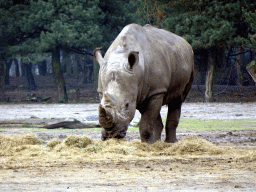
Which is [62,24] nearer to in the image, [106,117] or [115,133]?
[115,133]

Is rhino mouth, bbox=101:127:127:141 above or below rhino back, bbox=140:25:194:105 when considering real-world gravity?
below

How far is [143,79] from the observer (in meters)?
7.88

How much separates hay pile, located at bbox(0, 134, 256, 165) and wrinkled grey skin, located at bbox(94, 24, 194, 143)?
0.22 metres

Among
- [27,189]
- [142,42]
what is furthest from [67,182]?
[142,42]

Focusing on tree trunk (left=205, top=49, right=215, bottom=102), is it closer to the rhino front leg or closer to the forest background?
the forest background

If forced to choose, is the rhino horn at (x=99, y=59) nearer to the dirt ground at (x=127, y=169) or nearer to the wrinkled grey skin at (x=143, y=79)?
the wrinkled grey skin at (x=143, y=79)

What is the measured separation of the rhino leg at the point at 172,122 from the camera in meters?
9.51

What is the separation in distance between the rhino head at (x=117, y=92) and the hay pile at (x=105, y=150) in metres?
0.22

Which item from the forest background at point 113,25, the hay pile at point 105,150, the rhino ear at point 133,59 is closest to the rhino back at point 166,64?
the rhino ear at point 133,59

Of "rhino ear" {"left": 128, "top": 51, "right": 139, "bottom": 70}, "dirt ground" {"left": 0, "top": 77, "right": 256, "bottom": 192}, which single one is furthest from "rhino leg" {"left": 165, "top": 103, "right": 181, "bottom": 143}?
"rhino ear" {"left": 128, "top": 51, "right": 139, "bottom": 70}

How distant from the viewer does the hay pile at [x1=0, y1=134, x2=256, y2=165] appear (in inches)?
277

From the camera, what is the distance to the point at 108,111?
6.84 meters

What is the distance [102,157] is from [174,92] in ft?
8.79

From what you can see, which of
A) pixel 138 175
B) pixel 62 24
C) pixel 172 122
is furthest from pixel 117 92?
pixel 62 24
